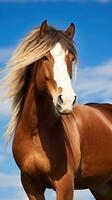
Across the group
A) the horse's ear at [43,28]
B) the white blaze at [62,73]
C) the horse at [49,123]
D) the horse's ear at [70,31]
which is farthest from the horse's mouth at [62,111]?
the horse's ear at [70,31]

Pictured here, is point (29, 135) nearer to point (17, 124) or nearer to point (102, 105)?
point (17, 124)

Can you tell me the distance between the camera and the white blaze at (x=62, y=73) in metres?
6.67

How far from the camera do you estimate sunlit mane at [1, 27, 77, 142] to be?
7.22 m

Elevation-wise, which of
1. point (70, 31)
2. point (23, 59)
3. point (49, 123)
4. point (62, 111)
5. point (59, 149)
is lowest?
point (59, 149)

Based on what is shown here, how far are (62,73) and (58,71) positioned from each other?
59mm

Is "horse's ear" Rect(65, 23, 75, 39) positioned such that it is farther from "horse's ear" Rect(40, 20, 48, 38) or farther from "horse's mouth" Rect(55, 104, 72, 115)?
"horse's mouth" Rect(55, 104, 72, 115)

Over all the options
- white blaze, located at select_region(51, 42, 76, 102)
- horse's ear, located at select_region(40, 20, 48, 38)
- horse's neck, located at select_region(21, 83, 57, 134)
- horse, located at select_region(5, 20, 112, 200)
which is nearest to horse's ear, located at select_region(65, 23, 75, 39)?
horse, located at select_region(5, 20, 112, 200)

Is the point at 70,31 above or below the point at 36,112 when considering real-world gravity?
above

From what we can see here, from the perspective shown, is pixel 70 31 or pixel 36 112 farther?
pixel 70 31

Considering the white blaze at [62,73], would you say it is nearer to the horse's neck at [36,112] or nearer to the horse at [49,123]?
the horse at [49,123]

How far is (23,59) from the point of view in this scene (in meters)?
7.45

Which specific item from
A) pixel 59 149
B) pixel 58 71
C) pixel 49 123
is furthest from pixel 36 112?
pixel 58 71

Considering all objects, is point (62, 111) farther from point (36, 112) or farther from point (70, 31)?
point (70, 31)

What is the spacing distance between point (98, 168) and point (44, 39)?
2.00m
